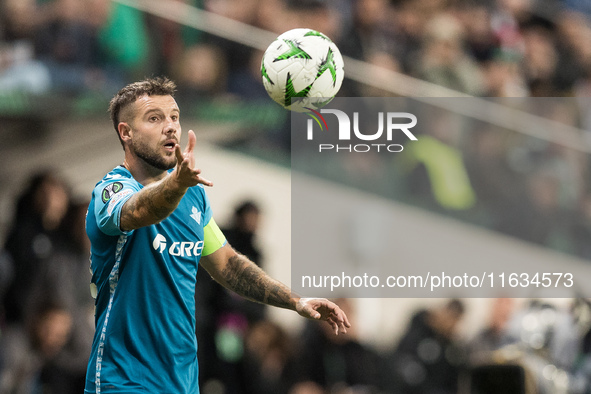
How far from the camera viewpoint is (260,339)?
9.42 m

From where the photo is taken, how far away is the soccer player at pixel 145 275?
164 inches

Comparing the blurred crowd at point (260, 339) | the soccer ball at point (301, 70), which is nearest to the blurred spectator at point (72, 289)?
the blurred crowd at point (260, 339)

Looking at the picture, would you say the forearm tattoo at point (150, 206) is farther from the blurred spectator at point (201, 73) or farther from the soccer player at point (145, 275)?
the blurred spectator at point (201, 73)

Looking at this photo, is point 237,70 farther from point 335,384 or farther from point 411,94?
point 335,384

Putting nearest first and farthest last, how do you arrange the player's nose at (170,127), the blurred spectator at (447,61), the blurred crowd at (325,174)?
the player's nose at (170,127)
the blurred crowd at (325,174)
the blurred spectator at (447,61)

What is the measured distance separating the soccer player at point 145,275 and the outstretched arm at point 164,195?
111 mm

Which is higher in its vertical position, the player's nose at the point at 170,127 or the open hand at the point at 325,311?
the player's nose at the point at 170,127

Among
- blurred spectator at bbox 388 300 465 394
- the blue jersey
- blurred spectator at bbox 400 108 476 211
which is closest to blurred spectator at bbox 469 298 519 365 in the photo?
blurred spectator at bbox 388 300 465 394

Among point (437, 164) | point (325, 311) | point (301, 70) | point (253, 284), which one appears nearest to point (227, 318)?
point (437, 164)

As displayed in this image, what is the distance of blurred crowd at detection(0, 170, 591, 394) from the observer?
8.11 m

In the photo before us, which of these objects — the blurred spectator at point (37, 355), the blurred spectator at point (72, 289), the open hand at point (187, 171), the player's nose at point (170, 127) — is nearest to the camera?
the open hand at point (187, 171)

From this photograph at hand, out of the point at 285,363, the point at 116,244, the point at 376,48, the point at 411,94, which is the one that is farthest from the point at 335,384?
the point at 116,244

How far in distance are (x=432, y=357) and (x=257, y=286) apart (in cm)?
582

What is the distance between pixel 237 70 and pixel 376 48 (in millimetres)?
2107
